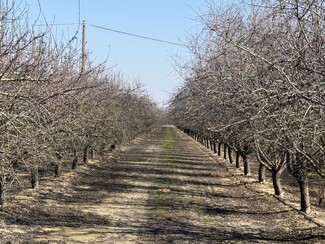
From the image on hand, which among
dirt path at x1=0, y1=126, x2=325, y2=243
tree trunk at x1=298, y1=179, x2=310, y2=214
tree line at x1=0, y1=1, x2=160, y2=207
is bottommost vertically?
dirt path at x1=0, y1=126, x2=325, y2=243

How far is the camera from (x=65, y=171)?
19516 mm

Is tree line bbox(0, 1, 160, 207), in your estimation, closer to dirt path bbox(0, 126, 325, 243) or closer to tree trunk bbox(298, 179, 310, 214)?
dirt path bbox(0, 126, 325, 243)

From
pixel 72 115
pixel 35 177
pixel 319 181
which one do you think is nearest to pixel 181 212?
pixel 72 115

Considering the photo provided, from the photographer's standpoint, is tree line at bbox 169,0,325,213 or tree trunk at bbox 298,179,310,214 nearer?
tree line at bbox 169,0,325,213

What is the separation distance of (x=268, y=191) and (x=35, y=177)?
7037 mm

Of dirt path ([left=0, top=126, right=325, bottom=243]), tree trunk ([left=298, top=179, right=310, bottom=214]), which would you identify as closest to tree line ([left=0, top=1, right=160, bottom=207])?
dirt path ([left=0, top=126, right=325, bottom=243])

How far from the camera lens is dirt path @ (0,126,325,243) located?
355 inches

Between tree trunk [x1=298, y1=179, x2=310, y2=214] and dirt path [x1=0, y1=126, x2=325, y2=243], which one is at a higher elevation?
tree trunk [x1=298, y1=179, x2=310, y2=214]

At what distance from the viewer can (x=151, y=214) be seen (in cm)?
1116

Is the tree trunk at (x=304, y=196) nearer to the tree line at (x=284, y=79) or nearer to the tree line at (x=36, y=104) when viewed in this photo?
the tree line at (x=284, y=79)

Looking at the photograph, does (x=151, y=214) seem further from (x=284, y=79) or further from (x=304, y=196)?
(x=284, y=79)

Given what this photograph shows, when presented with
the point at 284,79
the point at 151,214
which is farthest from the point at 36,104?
the point at 151,214

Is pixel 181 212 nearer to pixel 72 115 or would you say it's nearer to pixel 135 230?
pixel 135 230

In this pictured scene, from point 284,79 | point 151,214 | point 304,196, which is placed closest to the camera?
point 284,79
